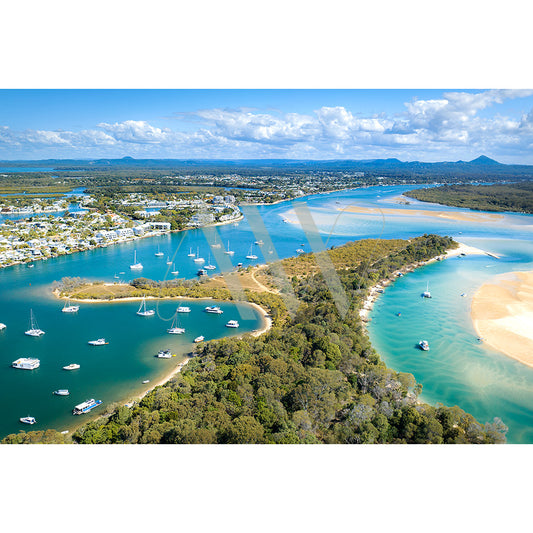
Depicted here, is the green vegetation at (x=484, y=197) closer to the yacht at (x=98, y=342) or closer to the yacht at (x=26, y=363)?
the yacht at (x=98, y=342)

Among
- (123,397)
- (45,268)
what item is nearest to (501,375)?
(123,397)

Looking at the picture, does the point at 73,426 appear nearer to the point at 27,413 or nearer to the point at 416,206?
the point at 27,413

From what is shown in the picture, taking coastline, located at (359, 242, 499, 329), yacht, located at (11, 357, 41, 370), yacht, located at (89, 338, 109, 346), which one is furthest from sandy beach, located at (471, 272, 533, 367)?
yacht, located at (11, 357, 41, 370)

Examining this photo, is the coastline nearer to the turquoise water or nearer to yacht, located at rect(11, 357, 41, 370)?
the turquoise water

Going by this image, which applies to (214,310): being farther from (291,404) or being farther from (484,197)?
(484,197)

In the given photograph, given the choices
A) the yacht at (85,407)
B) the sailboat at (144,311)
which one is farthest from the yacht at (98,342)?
the yacht at (85,407)

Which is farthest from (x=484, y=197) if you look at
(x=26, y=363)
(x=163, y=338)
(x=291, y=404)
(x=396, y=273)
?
(x=26, y=363)
